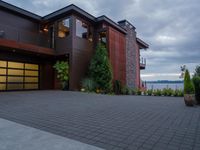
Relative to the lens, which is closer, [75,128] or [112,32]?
[75,128]

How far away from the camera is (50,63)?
15.8 meters

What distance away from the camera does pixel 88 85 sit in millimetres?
13852

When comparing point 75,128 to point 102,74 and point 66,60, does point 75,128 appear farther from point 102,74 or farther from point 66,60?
point 66,60

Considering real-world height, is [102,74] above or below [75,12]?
below

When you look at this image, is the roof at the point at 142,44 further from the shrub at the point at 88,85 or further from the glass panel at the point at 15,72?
the glass panel at the point at 15,72

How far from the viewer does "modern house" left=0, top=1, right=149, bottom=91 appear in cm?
1276

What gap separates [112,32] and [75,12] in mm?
4020

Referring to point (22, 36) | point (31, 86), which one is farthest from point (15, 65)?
point (22, 36)

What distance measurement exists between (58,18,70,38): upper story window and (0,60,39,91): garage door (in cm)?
393

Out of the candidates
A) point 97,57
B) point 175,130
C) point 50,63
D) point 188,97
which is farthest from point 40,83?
point 175,130

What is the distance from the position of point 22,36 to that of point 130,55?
475 inches

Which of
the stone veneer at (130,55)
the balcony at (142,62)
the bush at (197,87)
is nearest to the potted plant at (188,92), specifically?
the bush at (197,87)

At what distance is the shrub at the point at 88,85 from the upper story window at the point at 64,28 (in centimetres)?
450

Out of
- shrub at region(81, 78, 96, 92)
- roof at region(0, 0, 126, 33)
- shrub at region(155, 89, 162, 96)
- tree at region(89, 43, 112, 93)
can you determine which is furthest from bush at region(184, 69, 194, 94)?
roof at region(0, 0, 126, 33)
